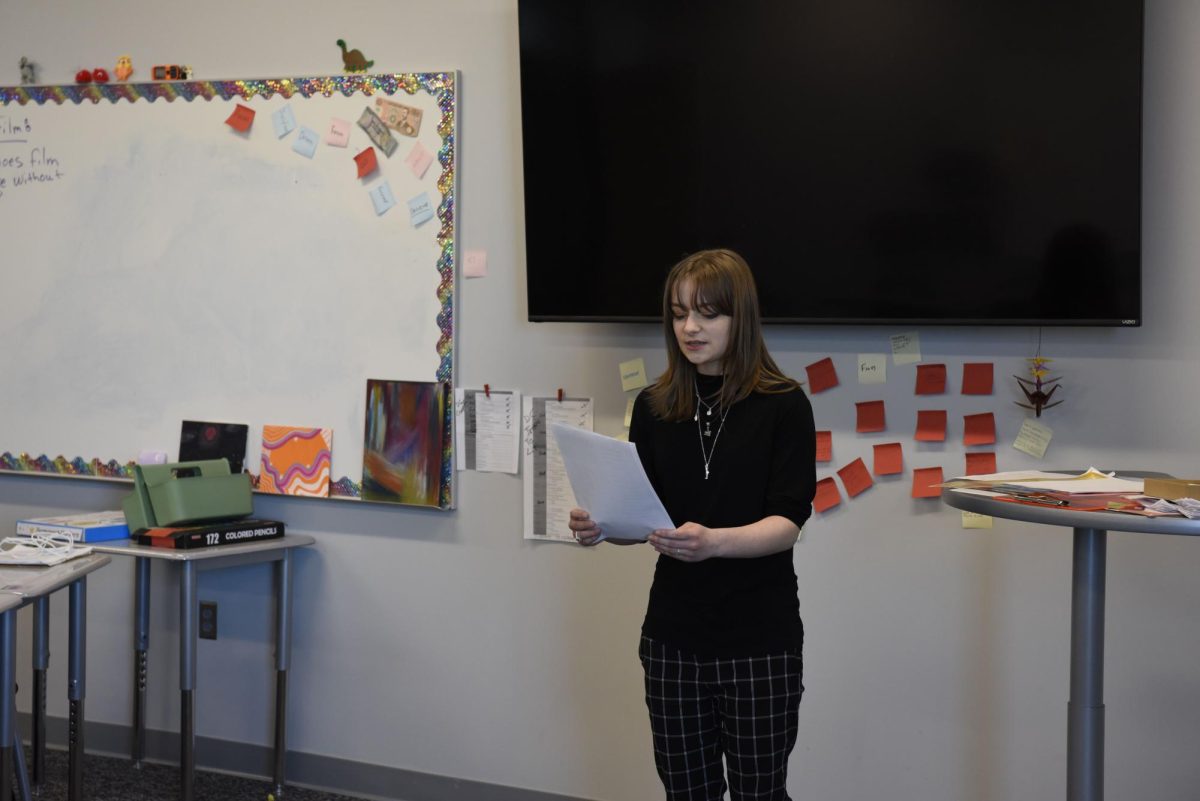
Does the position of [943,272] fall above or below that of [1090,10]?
below

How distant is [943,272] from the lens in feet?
8.29

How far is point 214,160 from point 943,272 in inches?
78.4

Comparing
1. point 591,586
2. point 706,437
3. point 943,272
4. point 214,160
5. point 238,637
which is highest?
point 214,160

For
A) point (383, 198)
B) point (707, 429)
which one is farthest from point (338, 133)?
point (707, 429)

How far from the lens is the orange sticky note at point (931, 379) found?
2.66 metres

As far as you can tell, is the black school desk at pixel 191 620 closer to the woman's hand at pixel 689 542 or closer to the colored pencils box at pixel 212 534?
the colored pencils box at pixel 212 534

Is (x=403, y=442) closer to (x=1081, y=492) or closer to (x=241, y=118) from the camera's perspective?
(x=241, y=118)

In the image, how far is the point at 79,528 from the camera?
3.01 m

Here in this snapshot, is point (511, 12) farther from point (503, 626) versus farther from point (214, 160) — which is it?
point (503, 626)

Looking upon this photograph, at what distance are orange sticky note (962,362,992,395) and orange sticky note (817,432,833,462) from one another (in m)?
0.32

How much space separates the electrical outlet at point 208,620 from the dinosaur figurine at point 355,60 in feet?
5.03

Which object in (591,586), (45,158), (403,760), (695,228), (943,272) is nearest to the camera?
(943,272)

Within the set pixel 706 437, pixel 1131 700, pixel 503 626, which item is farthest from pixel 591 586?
pixel 1131 700

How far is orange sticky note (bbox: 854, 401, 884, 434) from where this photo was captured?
2711 mm
